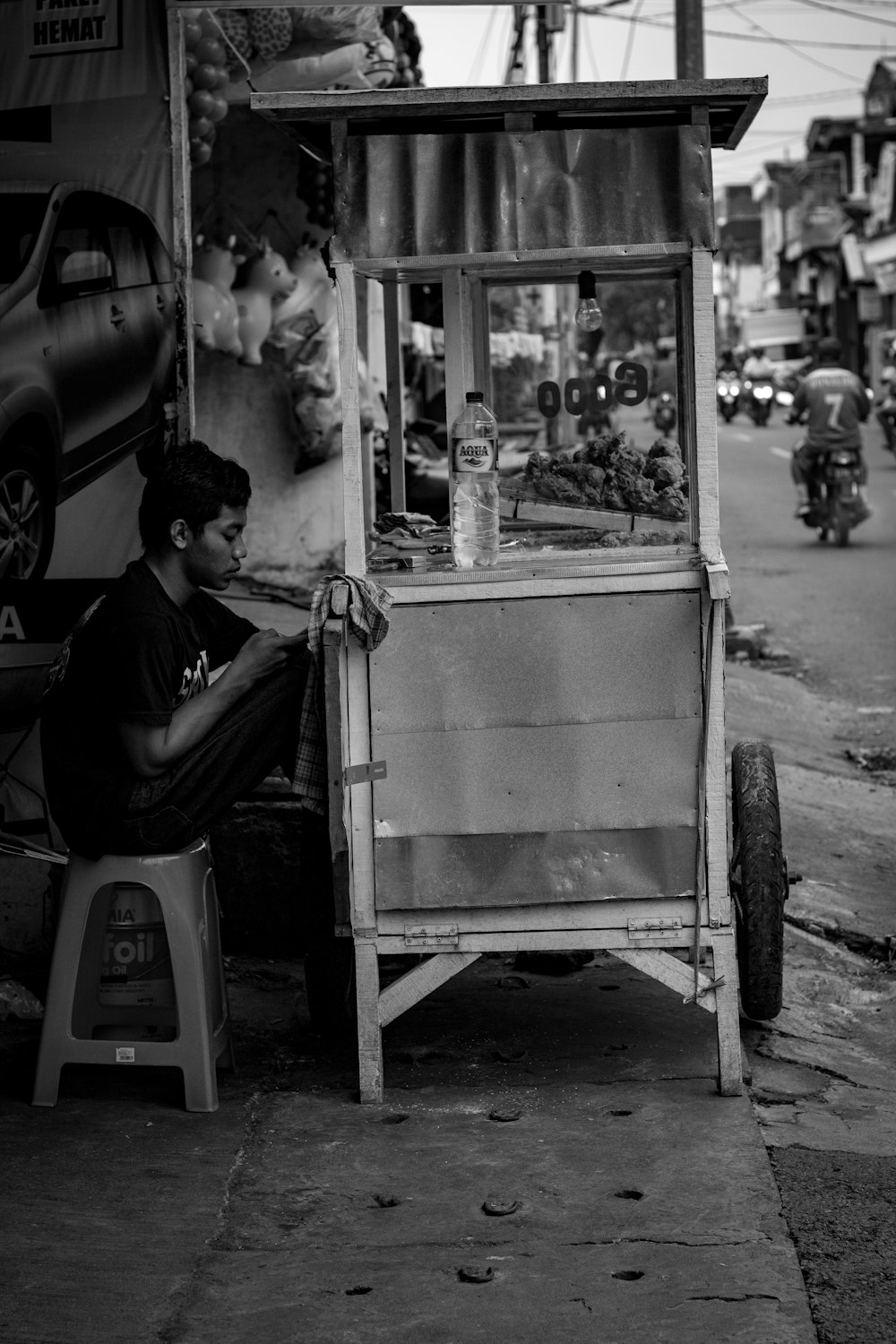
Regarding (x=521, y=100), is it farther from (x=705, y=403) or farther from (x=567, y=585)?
(x=567, y=585)

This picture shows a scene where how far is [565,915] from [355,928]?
501mm

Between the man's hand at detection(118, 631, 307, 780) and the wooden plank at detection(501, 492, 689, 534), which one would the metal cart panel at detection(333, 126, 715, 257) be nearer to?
the wooden plank at detection(501, 492, 689, 534)

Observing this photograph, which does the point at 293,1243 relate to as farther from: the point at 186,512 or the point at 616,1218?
the point at 186,512

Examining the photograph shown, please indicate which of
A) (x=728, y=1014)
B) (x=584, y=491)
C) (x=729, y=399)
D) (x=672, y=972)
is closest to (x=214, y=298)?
(x=584, y=491)

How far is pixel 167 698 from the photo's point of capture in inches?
136

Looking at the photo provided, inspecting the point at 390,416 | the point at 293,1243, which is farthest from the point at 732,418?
the point at 293,1243

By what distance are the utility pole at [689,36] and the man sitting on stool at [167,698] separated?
398 inches

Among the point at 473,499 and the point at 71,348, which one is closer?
the point at 473,499

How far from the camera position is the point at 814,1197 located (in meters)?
3.11

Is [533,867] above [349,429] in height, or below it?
below

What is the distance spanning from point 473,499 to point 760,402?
3091 centimetres

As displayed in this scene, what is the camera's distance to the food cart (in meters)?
3.54

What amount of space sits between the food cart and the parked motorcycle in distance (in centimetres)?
1091

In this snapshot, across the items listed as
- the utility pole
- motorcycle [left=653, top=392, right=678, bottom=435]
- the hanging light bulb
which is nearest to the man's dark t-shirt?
the hanging light bulb
